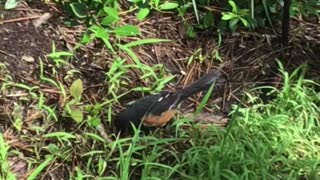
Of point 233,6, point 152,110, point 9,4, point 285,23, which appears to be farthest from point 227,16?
point 9,4

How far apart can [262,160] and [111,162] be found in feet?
1.99

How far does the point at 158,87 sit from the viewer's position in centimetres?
345

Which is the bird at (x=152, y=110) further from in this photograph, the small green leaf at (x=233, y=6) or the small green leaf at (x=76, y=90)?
the small green leaf at (x=233, y=6)

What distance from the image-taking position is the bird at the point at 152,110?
323 centimetres

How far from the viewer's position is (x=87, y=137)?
3207 millimetres

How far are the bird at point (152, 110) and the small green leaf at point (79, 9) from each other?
1.93ft

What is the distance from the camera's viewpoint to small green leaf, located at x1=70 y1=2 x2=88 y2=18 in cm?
366

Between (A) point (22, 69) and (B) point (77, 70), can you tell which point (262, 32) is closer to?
(B) point (77, 70)

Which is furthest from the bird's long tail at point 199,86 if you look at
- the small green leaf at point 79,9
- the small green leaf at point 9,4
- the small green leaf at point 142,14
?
the small green leaf at point 9,4

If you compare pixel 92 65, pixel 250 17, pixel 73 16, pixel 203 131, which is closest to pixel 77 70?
pixel 92 65

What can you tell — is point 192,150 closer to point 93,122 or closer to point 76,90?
point 93,122

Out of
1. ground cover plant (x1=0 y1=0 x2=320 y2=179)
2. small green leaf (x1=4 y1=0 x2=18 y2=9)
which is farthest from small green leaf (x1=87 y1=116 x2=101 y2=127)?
small green leaf (x1=4 y1=0 x2=18 y2=9)

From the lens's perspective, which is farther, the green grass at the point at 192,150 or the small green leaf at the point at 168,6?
the small green leaf at the point at 168,6

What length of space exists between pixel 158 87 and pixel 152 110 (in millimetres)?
223
